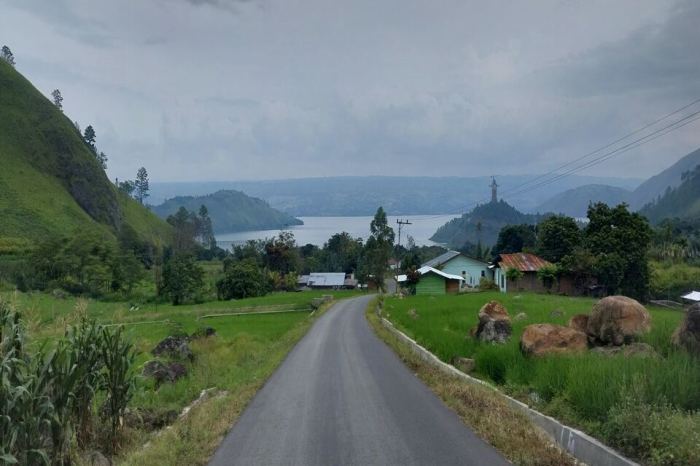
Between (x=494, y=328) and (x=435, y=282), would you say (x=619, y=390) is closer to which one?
(x=494, y=328)

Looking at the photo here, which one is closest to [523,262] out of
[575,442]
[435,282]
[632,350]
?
[435,282]

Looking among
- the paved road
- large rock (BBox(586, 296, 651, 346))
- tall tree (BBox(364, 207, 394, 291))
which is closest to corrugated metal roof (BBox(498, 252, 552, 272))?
tall tree (BBox(364, 207, 394, 291))

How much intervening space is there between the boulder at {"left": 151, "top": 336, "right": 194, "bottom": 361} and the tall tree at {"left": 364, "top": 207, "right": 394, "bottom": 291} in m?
65.6

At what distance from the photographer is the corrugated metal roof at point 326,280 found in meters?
110

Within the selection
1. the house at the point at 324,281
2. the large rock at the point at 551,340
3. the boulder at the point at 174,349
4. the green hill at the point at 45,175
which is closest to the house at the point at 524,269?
the boulder at the point at 174,349

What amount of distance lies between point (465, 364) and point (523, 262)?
51840 millimetres

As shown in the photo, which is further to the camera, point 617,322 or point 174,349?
point 174,349

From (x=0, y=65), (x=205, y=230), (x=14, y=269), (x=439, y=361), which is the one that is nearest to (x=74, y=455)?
(x=439, y=361)

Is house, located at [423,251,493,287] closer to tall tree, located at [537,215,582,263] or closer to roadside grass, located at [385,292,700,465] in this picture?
tall tree, located at [537,215,582,263]

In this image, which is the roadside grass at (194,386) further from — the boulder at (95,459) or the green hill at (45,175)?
the green hill at (45,175)

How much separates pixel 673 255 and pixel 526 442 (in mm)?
79663

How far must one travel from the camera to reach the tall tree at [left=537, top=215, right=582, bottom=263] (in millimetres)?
66625

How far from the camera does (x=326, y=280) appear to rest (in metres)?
112

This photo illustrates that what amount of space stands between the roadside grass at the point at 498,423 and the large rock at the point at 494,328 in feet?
9.56
